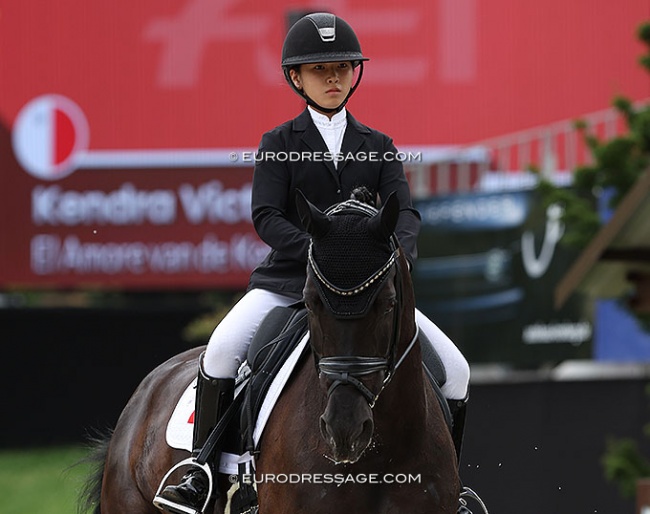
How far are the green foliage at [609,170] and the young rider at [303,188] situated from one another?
5.76 meters

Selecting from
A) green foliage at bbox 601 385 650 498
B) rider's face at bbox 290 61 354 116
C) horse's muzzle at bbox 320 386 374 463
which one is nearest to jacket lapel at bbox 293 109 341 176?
rider's face at bbox 290 61 354 116

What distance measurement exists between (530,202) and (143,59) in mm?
6871

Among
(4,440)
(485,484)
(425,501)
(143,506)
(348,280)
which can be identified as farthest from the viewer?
(4,440)

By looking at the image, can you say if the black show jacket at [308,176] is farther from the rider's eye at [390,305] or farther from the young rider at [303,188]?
the rider's eye at [390,305]

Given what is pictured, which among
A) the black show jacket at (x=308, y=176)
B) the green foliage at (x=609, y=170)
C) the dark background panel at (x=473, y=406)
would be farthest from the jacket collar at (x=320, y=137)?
the green foliage at (x=609, y=170)

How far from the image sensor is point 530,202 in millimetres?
13266

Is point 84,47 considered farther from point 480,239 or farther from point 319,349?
point 319,349

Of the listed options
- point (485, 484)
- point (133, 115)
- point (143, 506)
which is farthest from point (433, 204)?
point (143, 506)

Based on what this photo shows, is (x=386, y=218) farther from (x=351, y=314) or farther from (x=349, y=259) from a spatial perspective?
(x=351, y=314)

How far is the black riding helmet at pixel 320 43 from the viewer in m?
5.52

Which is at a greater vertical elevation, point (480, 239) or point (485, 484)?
point (480, 239)

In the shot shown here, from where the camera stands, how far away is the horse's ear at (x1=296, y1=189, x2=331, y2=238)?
4.72 meters

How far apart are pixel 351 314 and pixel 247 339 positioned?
1344 millimetres

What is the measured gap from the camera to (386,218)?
187 inches
